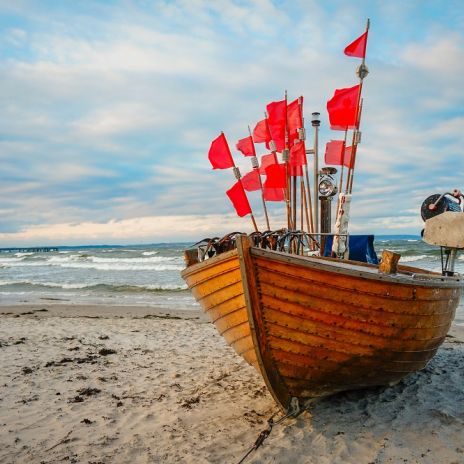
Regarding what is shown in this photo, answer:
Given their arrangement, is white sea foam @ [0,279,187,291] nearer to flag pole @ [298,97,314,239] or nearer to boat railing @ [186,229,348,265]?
flag pole @ [298,97,314,239]

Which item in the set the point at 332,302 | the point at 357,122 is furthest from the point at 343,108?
the point at 332,302

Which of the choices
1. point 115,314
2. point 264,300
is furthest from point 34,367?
point 115,314

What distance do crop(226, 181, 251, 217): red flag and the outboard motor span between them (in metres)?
2.59

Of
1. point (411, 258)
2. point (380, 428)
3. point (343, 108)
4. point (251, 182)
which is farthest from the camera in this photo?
point (411, 258)

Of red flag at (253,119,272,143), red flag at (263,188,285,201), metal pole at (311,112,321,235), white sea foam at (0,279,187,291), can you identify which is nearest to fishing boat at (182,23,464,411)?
metal pole at (311,112,321,235)

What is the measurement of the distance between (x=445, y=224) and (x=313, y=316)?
273 centimetres

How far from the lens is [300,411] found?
5191 millimetres

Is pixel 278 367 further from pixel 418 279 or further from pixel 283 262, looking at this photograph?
pixel 418 279

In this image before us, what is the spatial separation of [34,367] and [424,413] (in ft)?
18.5

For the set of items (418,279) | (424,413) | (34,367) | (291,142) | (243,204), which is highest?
(291,142)

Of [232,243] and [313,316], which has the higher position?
[232,243]

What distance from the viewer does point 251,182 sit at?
757 centimetres

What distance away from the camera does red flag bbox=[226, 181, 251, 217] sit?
281 inches

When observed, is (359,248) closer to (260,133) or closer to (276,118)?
(276,118)
